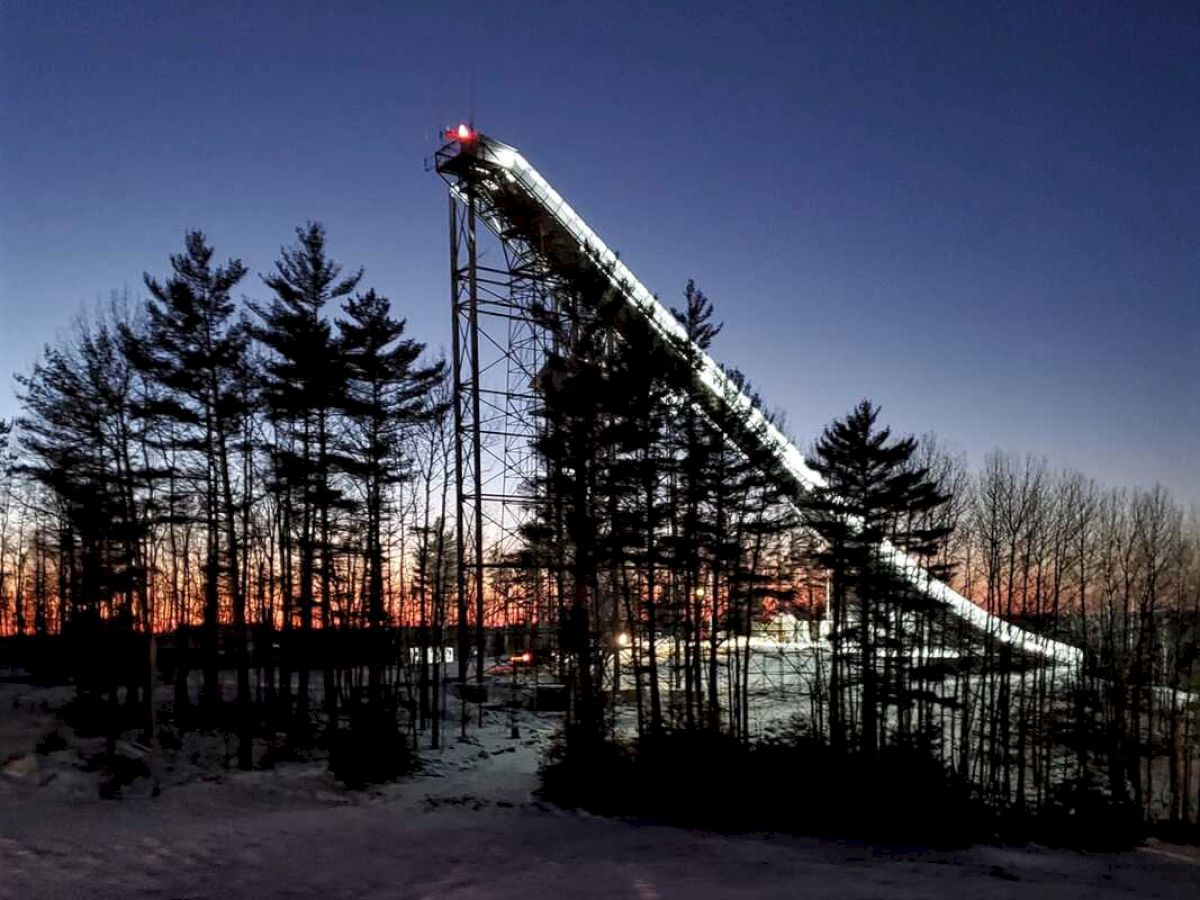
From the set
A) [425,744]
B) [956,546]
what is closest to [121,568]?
[425,744]

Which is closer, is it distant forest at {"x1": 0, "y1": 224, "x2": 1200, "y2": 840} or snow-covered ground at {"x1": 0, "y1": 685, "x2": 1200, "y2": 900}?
snow-covered ground at {"x1": 0, "y1": 685, "x2": 1200, "y2": 900}

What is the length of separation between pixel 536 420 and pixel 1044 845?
17755 mm

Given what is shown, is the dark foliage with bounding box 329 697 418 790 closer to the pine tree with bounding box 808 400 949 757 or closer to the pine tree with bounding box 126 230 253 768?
the pine tree with bounding box 126 230 253 768

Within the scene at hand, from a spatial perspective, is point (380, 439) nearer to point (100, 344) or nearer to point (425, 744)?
point (100, 344)

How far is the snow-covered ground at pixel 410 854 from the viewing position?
32.6 ft

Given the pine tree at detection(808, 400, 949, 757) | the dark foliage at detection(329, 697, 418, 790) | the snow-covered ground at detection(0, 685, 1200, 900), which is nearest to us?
the snow-covered ground at detection(0, 685, 1200, 900)

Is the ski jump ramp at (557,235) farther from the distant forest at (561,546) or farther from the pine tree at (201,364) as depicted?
the pine tree at (201,364)

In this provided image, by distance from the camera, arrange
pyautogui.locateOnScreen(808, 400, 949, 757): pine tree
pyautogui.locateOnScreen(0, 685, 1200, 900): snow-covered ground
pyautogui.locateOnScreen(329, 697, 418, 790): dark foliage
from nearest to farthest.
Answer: pyautogui.locateOnScreen(0, 685, 1200, 900): snow-covered ground → pyautogui.locateOnScreen(329, 697, 418, 790): dark foliage → pyautogui.locateOnScreen(808, 400, 949, 757): pine tree

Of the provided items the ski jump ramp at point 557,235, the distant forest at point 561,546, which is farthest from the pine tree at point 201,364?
the ski jump ramp at point 557,235

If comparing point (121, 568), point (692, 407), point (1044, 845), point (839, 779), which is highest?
point (692, 407)

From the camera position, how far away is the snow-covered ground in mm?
9930

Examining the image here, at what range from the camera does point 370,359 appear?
916 inches

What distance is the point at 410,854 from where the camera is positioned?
476 inches

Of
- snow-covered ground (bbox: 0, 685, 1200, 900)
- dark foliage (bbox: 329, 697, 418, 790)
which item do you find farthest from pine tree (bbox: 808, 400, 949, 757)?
dark foliage (bbox: 329, 697, 418, 790)
